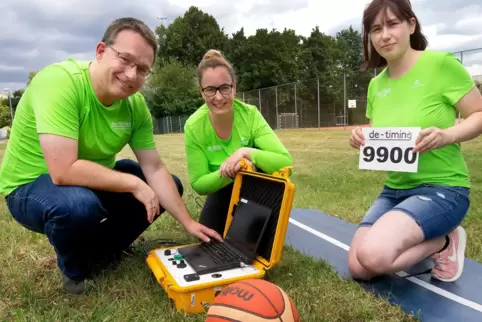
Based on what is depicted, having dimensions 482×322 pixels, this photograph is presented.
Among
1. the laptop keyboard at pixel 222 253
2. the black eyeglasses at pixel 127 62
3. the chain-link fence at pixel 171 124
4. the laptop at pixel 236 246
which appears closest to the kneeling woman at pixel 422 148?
the laptop at pixel 236 246

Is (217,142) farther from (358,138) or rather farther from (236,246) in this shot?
(358,138)

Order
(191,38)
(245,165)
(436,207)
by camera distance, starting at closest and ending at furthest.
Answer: (436,207), (245,165), (191,38)

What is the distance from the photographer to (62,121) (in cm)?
236

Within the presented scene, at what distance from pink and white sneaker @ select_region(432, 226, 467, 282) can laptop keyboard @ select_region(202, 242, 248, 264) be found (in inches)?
50.2

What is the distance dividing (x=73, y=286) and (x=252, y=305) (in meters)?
1.36

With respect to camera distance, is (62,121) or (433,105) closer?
(62,121)

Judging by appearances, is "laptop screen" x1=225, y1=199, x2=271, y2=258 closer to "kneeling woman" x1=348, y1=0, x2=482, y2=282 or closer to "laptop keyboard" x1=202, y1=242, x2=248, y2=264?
"laptop keyboard" x1=202, y1=242, x2=248, y2=264

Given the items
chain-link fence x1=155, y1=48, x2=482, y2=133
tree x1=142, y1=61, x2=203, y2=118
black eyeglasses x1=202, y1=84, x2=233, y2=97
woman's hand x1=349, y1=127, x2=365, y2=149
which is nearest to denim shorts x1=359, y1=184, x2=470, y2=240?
woman's hand x1=349, y1=127, x2=365, y2=149

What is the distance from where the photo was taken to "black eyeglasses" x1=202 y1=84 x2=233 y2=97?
120 inches

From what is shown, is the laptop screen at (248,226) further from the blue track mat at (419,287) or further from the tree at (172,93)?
the tree at (172,93)

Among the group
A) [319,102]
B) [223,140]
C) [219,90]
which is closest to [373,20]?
[219,90]

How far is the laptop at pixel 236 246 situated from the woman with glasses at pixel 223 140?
0.31 metres

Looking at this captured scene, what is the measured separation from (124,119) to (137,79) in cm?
39

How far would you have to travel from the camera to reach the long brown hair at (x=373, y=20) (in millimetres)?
2740
